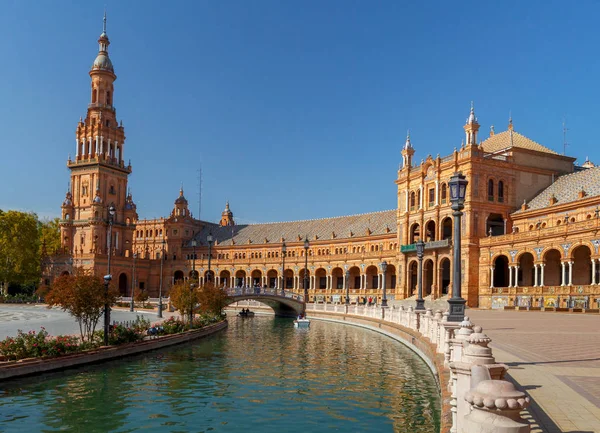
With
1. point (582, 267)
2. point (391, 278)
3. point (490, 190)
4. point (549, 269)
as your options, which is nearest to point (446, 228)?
point (490, 190)

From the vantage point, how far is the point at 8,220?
8544 cm

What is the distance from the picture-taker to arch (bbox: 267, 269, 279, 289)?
329 feet

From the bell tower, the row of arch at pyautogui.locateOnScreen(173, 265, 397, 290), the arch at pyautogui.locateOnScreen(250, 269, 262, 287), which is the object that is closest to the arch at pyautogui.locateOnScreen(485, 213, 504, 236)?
the row of arch at pyautogui.locateOnScreen(173, 265, 397, 290)

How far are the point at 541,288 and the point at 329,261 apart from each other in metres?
40.9

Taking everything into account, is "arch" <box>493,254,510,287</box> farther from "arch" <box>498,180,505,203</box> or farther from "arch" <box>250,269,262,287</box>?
"arch" <box>250,269,262,287</box>

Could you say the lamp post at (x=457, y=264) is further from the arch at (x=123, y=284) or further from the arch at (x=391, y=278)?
the arch at (x=123, y=284)

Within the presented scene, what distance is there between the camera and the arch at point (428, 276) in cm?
7000

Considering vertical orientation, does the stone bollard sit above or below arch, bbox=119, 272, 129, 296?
above

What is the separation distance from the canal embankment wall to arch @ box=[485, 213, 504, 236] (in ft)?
140

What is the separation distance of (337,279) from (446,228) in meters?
27.8

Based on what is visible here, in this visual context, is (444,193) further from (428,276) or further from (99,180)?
(99,180)

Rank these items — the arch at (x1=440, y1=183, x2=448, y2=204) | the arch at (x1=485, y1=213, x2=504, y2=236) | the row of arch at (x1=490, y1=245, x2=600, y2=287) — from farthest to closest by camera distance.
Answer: the arch at (x1=440, y1=183, x2=448, y2=204) < the arch at (x1=485, y1=213, x2=504, y2=236) < the row of arch at (x1=490, y1=245, x2=600, y2=287)

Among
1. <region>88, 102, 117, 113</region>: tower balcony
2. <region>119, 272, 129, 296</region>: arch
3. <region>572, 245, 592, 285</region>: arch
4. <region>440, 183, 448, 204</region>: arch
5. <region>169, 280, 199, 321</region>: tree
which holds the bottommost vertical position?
→ <region>119, 272, 129, 296</region>: arch

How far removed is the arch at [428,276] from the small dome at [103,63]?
2540 inches
